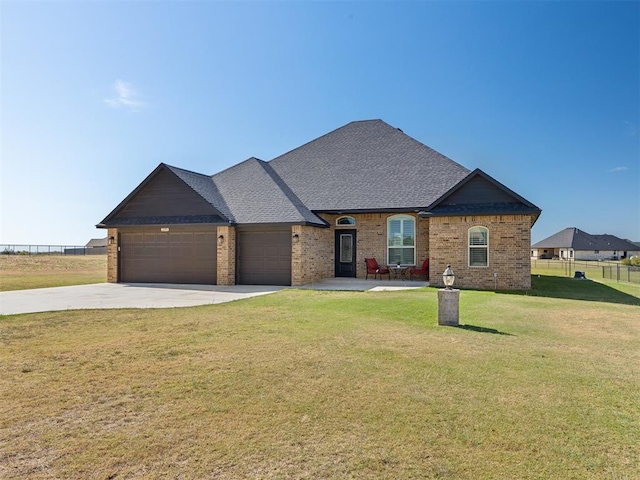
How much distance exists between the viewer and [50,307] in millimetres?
10961

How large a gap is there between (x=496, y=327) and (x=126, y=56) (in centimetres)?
1547

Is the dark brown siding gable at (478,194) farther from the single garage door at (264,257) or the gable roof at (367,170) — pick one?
the single garage door at (264,257)

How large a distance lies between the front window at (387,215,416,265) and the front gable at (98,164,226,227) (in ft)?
26.0

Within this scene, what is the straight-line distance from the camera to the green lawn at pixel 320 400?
123 inches

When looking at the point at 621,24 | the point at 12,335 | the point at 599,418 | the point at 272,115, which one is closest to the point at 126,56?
the point at 272,115

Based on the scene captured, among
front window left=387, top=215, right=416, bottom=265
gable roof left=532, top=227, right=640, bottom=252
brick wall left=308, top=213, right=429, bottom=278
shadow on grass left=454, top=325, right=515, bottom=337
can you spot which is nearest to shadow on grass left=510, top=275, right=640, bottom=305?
brick wall left=308, top=213, right=429, bottom=278

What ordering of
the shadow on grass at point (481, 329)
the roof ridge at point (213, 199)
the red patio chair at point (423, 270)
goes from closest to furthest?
the shadow on grass at point (481, 329)
the roof ridge at point (213, 199)
the red patio chair at point (423, 270)

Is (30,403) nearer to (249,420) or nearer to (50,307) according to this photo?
(249,420)

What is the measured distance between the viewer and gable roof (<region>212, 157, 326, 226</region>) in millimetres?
17188

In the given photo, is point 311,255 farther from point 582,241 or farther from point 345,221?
point 582,241

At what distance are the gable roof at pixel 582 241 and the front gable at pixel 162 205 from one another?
73.4 metres

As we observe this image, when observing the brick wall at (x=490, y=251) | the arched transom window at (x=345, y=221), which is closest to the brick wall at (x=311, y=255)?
the arched transom window at (x=345, y=221)

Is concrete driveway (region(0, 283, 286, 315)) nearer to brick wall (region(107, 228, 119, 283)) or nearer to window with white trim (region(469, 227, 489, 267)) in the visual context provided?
brick wall (region(107, 228, 119, 283))

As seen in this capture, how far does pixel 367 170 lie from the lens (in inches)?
817
